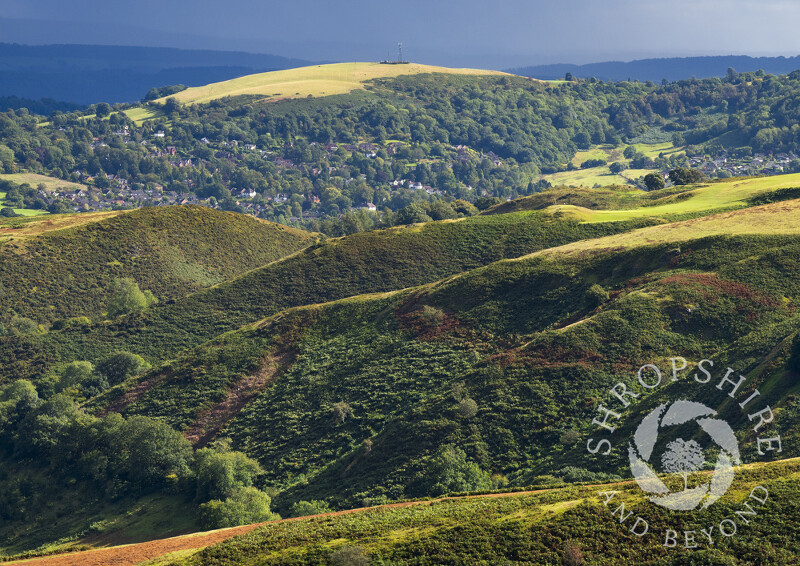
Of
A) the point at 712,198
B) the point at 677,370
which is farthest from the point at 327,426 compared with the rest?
the point at 712,198

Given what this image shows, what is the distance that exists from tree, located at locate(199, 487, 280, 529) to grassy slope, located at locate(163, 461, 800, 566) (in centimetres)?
1775

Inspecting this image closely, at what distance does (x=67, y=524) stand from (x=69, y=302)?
267ft

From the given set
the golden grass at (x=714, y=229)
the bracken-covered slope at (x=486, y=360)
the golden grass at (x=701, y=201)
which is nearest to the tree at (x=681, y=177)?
the golden grass at (x=701, y=201)

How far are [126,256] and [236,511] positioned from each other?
359 ft

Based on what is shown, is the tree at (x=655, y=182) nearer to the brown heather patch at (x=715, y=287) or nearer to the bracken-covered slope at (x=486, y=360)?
the bracken-covered slope at (x=486, y=360)

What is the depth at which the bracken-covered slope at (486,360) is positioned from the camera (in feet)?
222

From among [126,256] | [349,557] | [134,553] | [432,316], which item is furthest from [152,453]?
[126,256]

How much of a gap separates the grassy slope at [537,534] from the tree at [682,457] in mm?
7367

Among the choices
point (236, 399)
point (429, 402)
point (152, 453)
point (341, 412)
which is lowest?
point (152, 453)

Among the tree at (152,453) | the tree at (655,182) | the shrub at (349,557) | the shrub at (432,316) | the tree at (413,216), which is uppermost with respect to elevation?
the tree at (655,182)

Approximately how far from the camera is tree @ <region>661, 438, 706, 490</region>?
170ft

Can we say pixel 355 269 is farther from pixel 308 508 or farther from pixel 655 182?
pixel 655 182

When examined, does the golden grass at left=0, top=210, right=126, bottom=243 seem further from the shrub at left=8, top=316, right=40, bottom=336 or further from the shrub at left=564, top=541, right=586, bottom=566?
the shrub at left=564, top=541, right=586, bottom=566

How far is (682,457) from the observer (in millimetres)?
53500
